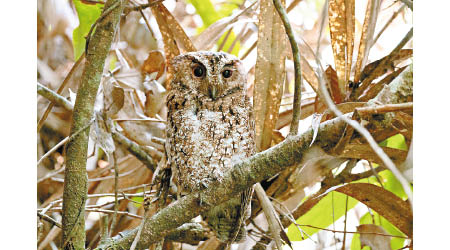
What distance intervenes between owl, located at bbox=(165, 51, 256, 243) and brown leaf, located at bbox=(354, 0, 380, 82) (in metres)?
0.42

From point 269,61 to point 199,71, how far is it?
9.9 inches

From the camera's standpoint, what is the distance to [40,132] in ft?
5.19

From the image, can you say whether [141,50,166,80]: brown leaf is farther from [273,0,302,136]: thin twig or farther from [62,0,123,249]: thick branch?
[273,0,302,136]: thin twig

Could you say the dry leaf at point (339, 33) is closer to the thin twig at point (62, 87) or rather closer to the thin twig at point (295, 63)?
the thin twig at point (295, 63)

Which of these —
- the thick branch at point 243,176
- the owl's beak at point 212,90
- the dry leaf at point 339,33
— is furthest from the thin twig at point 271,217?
the dry leaf at point 339,33

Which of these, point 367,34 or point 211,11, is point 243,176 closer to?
point 367,34

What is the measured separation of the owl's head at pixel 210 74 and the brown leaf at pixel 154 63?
302mm

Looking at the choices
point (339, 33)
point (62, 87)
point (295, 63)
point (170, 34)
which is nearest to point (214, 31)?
point (170, 34)

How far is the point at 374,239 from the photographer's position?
1.38 m

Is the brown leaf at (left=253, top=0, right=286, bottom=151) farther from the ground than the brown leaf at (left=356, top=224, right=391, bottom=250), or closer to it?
farther from the ground

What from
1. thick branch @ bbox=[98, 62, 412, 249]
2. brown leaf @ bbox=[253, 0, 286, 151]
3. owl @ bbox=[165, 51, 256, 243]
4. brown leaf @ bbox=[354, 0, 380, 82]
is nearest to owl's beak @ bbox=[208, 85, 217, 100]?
owl @ bbox=[165, 51, 256, 243]

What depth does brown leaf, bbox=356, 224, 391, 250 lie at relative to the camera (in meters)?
1.38

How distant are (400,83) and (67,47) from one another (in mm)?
1261
